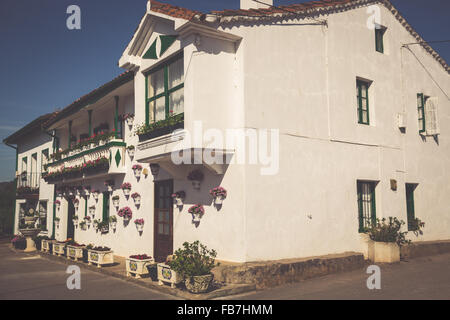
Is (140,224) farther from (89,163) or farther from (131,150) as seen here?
(89,163)

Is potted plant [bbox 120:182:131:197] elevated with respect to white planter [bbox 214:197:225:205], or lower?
elevated

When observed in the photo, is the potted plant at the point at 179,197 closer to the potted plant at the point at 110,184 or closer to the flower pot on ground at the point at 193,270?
the flower pot on ground at the point at 193,270

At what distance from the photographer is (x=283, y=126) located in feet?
34.0

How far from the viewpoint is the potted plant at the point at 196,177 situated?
10289mm

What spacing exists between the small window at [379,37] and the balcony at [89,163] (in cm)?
918

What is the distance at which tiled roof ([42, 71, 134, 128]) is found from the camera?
13.6 m

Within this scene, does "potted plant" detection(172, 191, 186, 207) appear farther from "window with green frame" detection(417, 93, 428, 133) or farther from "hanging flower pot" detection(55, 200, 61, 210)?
"hanging flower pot" detection(55, 200, 61, 210)

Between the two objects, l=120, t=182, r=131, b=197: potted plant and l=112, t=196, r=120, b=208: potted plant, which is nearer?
l=120, t=182, r=131, b=197: potted plant

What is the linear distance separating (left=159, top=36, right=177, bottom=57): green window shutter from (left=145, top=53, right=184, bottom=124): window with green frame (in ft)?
1.04

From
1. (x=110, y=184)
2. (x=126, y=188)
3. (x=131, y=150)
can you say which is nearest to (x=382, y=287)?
(x=126, y=188)

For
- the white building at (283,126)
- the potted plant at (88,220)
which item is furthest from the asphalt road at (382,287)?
the potted plant at (88,220)

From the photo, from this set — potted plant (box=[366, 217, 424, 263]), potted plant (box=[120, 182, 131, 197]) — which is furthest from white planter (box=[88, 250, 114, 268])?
potted plant (box=[366, 217, 424, 263])

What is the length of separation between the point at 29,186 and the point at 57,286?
15.7 metres
